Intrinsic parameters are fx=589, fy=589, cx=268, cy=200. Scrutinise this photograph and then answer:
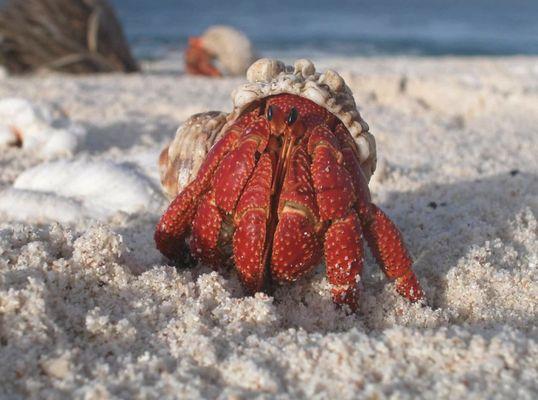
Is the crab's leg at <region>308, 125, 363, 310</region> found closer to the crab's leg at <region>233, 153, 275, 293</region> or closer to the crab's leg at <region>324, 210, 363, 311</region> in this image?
the crab's leg at <region>324, 210, 363, 311</region>

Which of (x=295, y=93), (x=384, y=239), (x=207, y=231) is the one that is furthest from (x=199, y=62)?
(x=384, y=239)

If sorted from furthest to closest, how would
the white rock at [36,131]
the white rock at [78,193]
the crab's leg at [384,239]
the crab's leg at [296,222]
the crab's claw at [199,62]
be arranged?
the crab's claw at [199,62] → the white rock at [36,131] → the white rock at [78,193] → the crab's leg at [384,239] → the crab's leg at [296,222]

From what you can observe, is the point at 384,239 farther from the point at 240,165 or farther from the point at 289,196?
the point at 240,165

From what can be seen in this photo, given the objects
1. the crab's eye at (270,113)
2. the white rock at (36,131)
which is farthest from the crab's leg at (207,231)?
the white rock at (36,131)

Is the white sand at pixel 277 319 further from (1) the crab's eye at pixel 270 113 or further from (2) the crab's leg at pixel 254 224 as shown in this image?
(1) the crab's eye at pixel 270 113

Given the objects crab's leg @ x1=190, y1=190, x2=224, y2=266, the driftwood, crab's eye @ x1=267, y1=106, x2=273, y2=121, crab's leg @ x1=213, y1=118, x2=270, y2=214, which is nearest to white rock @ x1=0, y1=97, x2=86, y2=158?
crab's leg @ x1=190, y1=190, x2=224, y2=266

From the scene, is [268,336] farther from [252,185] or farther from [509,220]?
[509,220]
